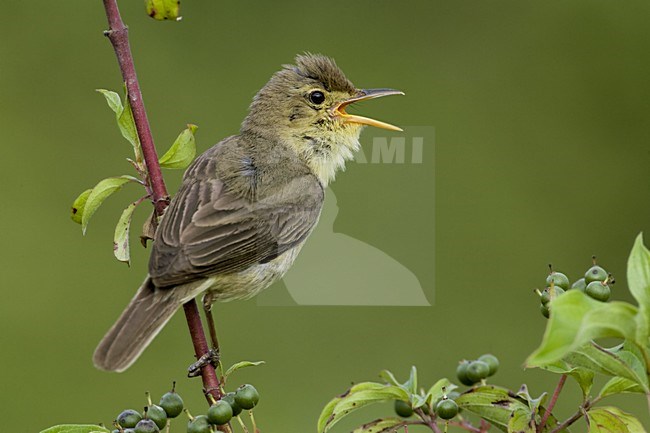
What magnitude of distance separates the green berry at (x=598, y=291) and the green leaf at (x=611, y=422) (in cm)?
24

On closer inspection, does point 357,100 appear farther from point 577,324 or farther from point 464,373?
point 577,324

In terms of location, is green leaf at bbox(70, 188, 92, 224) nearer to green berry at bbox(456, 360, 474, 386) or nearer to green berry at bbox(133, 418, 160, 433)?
green berry at bbox(133, 418, 160, 433)

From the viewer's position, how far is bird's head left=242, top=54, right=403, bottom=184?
434 centimetres

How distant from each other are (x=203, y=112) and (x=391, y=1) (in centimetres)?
155

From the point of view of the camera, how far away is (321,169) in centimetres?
434

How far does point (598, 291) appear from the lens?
225 centimetres

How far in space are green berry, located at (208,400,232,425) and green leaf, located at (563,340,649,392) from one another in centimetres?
79

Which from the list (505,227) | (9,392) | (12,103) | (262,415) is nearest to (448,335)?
(505,227)

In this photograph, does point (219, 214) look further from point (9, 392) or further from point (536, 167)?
point (536, 167)

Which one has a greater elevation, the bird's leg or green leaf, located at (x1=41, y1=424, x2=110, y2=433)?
green leaf, located at (x1=41, y1=424, x2=110, y2=433)

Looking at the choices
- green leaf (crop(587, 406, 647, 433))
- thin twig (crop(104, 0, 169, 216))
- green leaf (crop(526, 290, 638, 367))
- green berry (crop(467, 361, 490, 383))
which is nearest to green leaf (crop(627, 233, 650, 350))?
green leaf (crop(526, 290, 638, 367))

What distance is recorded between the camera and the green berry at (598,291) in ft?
7.37

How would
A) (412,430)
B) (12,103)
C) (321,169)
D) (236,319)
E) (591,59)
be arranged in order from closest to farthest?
(412,430) → (321,169) → (236,319) → (12,103) → (591,59)

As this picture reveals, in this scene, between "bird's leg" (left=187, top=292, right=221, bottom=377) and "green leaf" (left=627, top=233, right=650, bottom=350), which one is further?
"bird's leg" (left=187, top=292, right=221, bottom=377)
